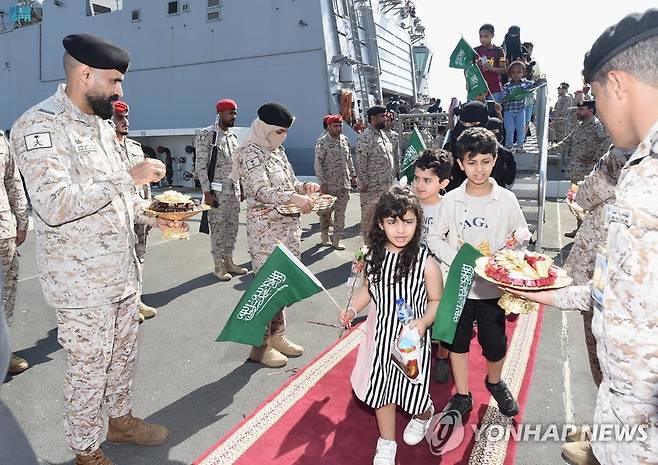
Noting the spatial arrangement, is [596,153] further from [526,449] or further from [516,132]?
[526,449]

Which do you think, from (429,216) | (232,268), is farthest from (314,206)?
(232,268)

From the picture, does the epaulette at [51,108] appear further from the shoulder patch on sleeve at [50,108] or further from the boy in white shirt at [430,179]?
the boy in white shirt at [430,179]

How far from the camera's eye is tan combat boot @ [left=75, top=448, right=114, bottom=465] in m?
2.37

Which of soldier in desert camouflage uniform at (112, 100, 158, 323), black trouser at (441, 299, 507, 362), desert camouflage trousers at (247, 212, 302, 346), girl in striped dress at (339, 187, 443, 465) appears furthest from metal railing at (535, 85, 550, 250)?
soldier in desert camouflage uniform at (112, 100, 158, 323)

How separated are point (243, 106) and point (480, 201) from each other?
13464 millimetres

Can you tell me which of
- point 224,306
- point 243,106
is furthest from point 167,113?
point 224,306

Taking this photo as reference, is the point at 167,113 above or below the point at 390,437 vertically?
above

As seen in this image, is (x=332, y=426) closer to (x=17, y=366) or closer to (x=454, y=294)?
(x=454, y=294)

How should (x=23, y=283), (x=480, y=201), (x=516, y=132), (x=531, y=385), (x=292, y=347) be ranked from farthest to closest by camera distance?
(x=516, y=132), (x=23, y=283), (x=292, y=347), (x=531, y=385), (x=480, y=201)

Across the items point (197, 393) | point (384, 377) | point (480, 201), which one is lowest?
point (197, 393)

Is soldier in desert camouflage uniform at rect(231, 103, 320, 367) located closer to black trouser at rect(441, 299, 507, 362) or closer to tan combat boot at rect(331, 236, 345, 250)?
black trouser at rect(441, 299, 507, 362)

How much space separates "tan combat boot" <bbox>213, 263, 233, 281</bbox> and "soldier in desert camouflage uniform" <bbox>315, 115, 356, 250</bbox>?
2.11 metres

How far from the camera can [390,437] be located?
8.05 ft

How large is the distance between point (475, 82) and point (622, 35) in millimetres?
6425
